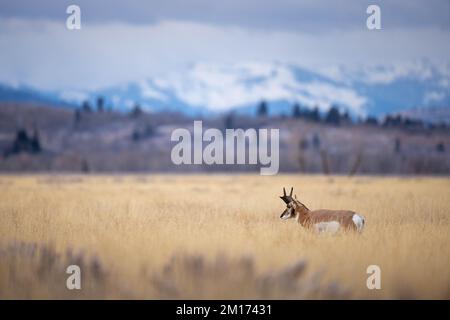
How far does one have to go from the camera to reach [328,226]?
45.0ft

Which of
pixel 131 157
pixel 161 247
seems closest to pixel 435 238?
pixel 161 247

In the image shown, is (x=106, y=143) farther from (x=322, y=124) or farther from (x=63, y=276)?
(x=63, y=276)

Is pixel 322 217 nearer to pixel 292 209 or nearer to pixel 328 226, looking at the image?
pixel 328 226

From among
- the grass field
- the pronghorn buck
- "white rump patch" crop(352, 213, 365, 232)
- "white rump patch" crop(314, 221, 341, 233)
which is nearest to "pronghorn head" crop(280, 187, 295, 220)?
the pronghorn buck

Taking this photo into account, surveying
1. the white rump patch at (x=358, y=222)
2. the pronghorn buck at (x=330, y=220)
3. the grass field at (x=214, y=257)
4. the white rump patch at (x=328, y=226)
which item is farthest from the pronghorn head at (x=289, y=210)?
the white rump patch at (x=358, y=222)

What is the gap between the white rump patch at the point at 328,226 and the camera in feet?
44.8

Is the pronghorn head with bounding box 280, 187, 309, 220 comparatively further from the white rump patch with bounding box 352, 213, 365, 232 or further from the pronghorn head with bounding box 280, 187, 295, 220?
the white rump patch with bounding box 352, 213, 365, 232

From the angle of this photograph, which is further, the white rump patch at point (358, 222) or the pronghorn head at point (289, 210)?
the pronghorn head at point (289, 210)

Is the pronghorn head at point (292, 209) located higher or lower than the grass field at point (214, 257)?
higher

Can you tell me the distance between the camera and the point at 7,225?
14.8 metres

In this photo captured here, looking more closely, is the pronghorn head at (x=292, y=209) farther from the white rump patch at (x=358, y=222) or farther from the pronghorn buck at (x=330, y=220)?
the white rump patch at (x=358, y=222)

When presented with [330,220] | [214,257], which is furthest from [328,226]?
[214,257]
